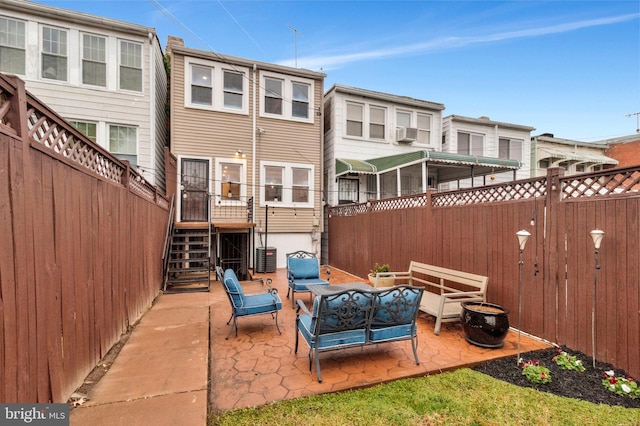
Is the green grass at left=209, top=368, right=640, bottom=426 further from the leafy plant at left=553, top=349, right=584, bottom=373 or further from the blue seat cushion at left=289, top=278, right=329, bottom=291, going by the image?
the blue seat cushion at left=289, top=278, right=329, bottom=291

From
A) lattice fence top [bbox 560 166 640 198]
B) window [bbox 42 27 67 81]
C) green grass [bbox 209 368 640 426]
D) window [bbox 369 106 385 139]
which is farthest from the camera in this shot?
window [bbox 369 106 385 139]

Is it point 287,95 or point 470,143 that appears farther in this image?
point 470,143

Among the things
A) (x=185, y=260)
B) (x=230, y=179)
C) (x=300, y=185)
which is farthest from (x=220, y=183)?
(x=185, y=260)

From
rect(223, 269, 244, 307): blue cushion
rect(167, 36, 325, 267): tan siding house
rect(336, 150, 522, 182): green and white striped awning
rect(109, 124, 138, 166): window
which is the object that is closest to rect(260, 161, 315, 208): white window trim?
rect(167, 36, 325, 267): tan siding house

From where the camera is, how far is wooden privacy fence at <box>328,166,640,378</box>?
3.46 meters

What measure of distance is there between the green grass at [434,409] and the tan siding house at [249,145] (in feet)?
23.4

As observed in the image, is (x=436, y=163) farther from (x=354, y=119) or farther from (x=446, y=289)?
(x=446, y=289)

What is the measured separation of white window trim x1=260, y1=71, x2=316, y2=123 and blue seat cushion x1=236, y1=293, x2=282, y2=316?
7738mm

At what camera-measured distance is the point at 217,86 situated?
9.88m

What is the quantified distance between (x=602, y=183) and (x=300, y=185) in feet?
28.7

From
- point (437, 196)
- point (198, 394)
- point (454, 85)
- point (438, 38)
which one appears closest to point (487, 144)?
point (454, 85)

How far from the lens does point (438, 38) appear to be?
37.4 feet

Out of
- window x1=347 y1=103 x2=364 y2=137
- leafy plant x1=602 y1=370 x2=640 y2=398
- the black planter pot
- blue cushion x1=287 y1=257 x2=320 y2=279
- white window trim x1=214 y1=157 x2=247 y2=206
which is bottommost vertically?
leafy plant x1=602 y1=370 x2=640 y2=398

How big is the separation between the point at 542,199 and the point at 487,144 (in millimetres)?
11288
